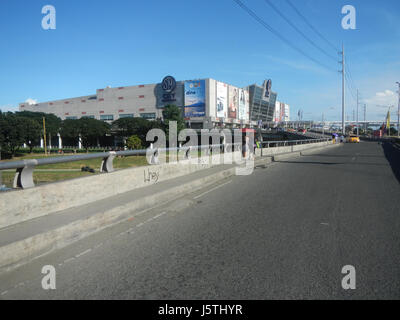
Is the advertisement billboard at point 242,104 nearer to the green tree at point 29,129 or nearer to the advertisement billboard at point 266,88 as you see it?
the advertisement billboard at point 266,88

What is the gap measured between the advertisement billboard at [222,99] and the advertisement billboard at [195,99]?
5.15 metres

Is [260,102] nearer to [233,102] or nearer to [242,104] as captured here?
[242,104]

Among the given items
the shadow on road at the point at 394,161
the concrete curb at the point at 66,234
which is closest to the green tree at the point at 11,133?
the concrete curb at the point at 66,234

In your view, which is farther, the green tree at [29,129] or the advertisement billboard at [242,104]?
the advertisement billboard at [242,104]

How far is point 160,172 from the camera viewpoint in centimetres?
1050

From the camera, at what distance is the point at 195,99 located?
85.5m

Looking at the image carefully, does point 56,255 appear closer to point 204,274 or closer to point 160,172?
point 204,274

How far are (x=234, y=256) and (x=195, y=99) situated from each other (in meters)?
82.8

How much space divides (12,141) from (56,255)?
52056 mm

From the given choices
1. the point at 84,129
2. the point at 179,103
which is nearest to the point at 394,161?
the point at 84,129

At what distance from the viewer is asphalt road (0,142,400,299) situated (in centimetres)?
360

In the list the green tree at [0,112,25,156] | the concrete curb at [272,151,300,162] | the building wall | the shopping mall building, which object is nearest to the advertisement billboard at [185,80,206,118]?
the shopping mall building

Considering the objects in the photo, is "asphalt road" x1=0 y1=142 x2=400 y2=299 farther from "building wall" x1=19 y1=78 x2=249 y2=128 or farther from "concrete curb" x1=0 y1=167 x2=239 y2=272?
"building wall" x1=19 y1=78 x2=249 y2=128

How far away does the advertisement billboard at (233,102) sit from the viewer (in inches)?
3740
